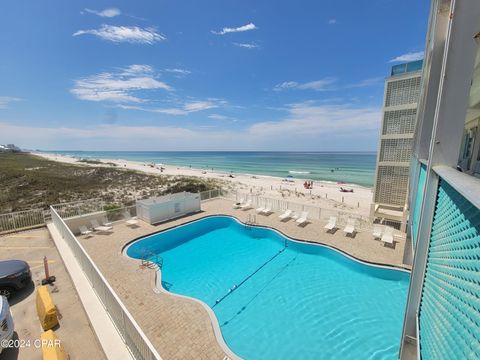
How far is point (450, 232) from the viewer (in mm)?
2279

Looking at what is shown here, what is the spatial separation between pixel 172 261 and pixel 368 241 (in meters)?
10.9

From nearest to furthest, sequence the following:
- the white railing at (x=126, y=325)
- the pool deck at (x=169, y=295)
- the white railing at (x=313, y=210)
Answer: the white railing at (x=126, y=325), the pool deck at (x=169, y=295), the white railing at (x=313, y=210)

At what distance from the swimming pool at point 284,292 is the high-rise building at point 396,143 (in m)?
6.69

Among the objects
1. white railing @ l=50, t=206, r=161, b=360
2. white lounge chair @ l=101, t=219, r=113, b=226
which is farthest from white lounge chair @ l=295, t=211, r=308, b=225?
white lounge chair @ l=101, t=219, r=113, b=226

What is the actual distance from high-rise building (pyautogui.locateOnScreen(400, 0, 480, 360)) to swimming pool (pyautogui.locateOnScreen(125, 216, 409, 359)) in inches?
150

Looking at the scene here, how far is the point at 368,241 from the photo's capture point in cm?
1236

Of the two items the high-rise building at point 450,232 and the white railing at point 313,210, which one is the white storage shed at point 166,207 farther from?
the high-rise building at point 450,232

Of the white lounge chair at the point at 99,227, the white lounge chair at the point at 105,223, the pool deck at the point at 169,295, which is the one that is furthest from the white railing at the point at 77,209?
the pool deck at the point at 169,295

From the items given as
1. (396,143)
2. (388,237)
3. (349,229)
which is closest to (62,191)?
(349,229)

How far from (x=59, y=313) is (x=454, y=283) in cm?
888

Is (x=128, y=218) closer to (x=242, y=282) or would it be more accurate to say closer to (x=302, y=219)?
(x=242, y=282)

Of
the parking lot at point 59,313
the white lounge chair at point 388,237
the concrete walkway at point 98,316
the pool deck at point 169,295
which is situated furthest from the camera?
the white lounge chair at point 388,237

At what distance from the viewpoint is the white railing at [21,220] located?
12.2 meters

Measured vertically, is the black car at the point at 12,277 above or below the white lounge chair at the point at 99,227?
above
